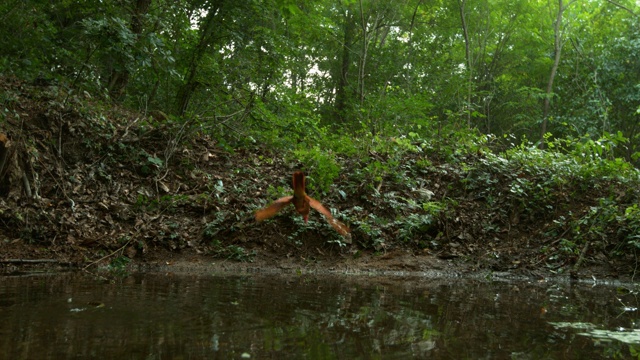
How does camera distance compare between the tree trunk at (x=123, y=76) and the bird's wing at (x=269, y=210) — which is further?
the tree trunk at (x=123, y=76)

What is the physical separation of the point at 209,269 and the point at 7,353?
326 cm

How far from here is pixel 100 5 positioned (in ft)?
23.2

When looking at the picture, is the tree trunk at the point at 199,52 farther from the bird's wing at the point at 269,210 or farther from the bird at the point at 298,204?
the bird's wing at the point at 269,210

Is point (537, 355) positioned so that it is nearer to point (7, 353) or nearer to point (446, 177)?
point (7, 353)

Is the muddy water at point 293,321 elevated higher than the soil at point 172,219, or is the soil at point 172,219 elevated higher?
the soil at point 172,219

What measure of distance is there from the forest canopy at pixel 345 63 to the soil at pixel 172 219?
0.90 metres

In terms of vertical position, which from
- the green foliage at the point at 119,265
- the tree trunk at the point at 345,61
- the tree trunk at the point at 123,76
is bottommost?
the green foliage at the point at 119,265

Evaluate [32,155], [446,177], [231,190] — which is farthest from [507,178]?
[32,155]

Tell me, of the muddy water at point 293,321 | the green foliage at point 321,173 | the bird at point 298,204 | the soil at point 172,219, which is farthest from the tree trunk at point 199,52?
the bird at point 298,204

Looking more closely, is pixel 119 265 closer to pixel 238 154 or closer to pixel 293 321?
pixel 293 321

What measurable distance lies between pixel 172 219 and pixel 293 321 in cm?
Result: 371

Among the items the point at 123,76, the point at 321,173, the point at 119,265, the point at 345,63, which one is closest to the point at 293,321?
the point at 119,265

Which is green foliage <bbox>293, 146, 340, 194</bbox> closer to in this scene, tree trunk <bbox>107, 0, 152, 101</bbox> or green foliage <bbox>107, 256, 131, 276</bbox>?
green foliage <bbox>107, 256, 131, 276</bbox>

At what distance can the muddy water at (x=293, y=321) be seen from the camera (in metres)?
2.11
